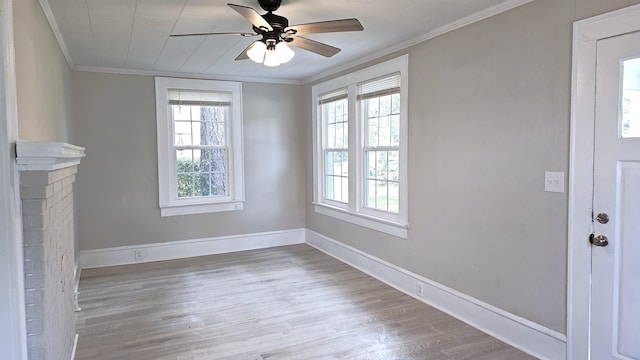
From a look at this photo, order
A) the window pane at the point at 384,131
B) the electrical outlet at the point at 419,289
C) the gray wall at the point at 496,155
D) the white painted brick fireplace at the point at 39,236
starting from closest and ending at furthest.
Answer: the white painted brick fireplace at the point at 39,236 → the gray wall at the point at 496,155 → the electrical outlet at the point at 419,289 → the window pane at the point at 384,131

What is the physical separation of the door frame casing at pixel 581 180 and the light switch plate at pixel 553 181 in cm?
7

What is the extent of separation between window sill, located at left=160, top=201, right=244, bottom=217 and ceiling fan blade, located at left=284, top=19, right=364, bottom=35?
3398 mm

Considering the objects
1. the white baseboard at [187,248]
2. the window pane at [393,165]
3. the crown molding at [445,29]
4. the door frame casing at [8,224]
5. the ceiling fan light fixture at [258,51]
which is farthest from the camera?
the white baseboard at [187,248]

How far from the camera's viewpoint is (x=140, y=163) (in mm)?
5059

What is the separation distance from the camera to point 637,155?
83.9 inches

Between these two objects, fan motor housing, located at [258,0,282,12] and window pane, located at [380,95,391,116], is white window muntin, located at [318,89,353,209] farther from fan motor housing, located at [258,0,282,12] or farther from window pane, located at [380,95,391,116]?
fan motor housing, located at [258,0,282,12]

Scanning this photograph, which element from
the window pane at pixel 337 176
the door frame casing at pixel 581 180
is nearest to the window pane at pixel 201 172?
the window pane at pixel 337 176

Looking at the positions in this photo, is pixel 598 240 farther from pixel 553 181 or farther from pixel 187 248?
pixel 187 248

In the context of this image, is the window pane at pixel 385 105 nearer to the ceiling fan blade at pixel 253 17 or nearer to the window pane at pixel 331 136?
the window pane at pixel 331 136

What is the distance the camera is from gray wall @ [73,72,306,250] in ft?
15.8

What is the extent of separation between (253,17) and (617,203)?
2316 millimetres

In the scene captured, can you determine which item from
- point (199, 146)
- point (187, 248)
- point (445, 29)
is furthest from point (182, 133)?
point (445, 29)

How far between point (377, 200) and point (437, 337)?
1.77 meters

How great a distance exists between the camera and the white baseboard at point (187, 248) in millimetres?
4906
